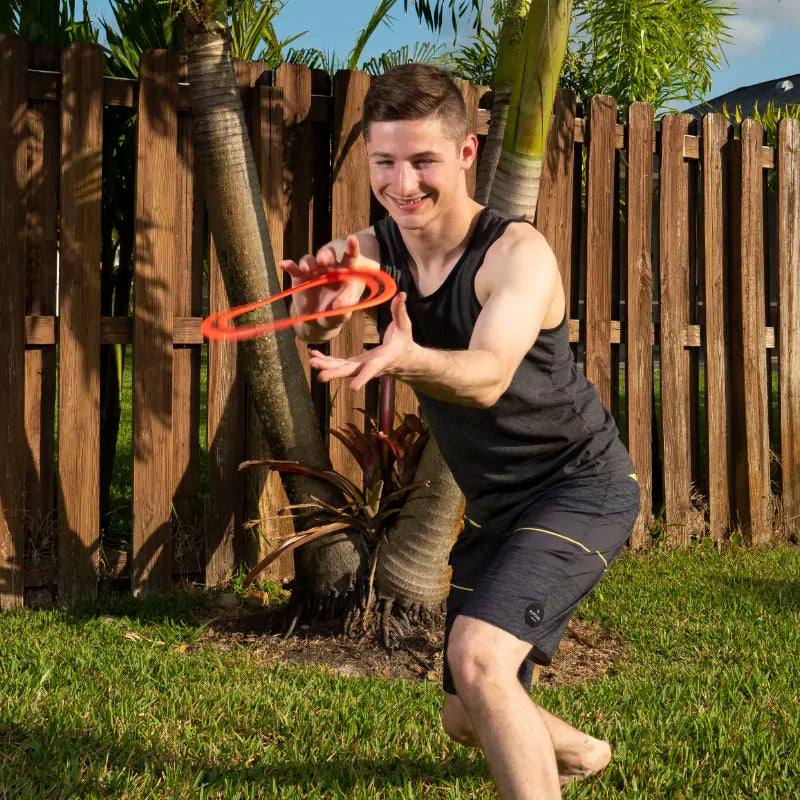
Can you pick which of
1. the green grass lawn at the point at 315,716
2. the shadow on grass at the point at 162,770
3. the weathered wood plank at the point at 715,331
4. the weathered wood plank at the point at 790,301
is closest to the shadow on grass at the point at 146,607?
the green grass lawn at the point at 315,716

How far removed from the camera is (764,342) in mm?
6938

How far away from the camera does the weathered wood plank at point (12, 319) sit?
15.3 ft

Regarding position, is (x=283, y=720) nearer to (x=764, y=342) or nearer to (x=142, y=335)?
(x=142, y=335)

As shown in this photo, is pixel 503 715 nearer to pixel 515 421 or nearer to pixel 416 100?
pixel 515 421

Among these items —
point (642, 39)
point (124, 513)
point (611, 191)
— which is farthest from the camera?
point (642, 39)

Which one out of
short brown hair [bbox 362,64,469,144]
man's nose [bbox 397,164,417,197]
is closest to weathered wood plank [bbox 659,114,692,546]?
short brown hair [bbox 362,64,469,144]

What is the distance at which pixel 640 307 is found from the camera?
6.25 meters

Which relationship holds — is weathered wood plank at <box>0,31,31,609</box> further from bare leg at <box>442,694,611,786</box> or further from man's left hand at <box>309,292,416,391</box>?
man's left hand at <box>309,292,416,391</box>

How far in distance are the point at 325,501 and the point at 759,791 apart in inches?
87.5

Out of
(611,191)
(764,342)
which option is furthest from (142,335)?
(764,342)

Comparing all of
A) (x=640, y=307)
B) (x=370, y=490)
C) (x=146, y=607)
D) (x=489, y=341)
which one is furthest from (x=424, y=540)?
(x=640, y=307)

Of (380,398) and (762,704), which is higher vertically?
(380,398)

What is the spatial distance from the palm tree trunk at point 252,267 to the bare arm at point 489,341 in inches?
83.6

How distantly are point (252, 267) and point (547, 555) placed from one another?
2.39 m
